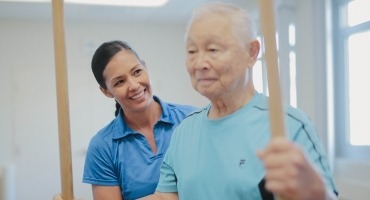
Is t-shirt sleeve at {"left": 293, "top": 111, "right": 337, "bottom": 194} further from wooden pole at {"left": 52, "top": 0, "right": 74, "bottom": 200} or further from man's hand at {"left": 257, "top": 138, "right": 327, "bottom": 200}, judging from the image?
wooden pole at {"left": 52, "top": 0, "right": 74, "bottom": 200}

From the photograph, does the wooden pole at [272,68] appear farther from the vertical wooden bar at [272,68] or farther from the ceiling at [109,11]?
the ceiling at [109,11]

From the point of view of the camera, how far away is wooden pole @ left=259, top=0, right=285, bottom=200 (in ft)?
1.70

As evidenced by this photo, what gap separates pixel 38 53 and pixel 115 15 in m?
1.04

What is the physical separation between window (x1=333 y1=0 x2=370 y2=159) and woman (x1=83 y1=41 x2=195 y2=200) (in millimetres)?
1936

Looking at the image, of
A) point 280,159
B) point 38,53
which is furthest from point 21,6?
point 280,159

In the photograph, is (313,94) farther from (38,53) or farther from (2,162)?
(2,162)

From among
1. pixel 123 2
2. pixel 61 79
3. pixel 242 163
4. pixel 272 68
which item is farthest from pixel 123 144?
pixel 123 2

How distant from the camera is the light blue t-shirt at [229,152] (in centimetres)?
77

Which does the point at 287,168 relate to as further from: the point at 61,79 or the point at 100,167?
the point at 100,167

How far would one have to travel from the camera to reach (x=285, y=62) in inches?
126

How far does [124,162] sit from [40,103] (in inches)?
133

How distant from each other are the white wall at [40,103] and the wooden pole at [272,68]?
13.7 feet

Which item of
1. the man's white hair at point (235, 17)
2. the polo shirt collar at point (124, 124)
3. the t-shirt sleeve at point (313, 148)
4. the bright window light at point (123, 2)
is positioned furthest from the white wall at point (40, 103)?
the t-shirt sleeve at point (313, 148)

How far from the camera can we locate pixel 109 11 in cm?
413
